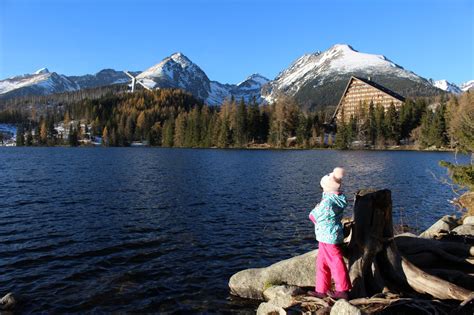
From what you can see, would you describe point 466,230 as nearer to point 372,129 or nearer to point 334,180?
point 334,180

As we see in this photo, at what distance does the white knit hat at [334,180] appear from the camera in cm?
1012

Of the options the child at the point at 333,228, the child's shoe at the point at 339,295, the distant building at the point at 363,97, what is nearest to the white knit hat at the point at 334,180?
the child at the point at 333,228

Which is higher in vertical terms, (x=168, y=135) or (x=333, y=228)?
(x=168, y=135)

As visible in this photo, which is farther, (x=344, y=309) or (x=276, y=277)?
(x=276, y=277)

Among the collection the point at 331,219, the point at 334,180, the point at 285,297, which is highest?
the point at 334,180

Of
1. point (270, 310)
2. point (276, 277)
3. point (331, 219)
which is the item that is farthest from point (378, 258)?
point (276, 277)

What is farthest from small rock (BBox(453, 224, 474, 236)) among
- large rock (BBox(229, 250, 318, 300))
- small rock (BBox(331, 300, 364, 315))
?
small rock (BBox(331, 300, 364, 315))

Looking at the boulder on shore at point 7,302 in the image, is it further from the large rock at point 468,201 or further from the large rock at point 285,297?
the large rock at point 468,201

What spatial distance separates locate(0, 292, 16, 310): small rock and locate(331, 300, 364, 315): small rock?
33.8 feet

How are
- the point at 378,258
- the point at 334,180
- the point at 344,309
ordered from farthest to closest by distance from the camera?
the point at 378,258 < the point at 334,180 < the point at 344,309

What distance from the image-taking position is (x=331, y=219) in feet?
34.1

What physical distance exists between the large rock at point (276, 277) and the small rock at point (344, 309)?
4004 millimetres

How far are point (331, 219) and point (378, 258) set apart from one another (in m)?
2.08

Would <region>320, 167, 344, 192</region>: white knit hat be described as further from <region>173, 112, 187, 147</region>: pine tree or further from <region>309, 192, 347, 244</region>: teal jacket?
<region>173, 112, 187, 147</region>: pine tree
